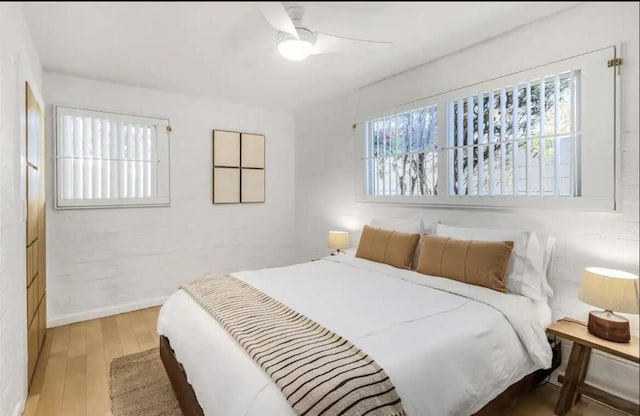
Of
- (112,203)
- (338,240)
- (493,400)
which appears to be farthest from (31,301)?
(493,400)

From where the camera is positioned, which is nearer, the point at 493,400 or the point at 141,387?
the point at 493,400

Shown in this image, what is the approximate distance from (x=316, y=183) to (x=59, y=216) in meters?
2.61

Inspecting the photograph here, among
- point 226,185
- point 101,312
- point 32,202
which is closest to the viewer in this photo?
point 32,202

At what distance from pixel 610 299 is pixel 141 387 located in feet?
8.61

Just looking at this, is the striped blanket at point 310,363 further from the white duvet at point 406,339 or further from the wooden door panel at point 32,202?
the wooden door panel at point 32,202

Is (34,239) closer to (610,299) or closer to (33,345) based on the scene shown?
(33,345)

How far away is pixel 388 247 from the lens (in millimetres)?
2607

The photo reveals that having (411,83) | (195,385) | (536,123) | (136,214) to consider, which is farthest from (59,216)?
(536,123)

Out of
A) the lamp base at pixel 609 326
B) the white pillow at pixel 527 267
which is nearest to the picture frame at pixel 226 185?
the white pillow at pixel 527 267

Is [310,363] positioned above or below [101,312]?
above

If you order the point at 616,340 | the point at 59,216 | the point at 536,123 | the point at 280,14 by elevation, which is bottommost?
the point at 616,340

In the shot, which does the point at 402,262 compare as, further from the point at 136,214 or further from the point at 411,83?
the point at 136,214

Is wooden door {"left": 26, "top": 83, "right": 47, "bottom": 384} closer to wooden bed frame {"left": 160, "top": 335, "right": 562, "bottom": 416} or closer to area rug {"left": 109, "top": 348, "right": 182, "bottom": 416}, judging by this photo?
area rug {"left": 109, "top": 348, "right": 182, "bottom": 416}

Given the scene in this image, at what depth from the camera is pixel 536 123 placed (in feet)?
6.57
